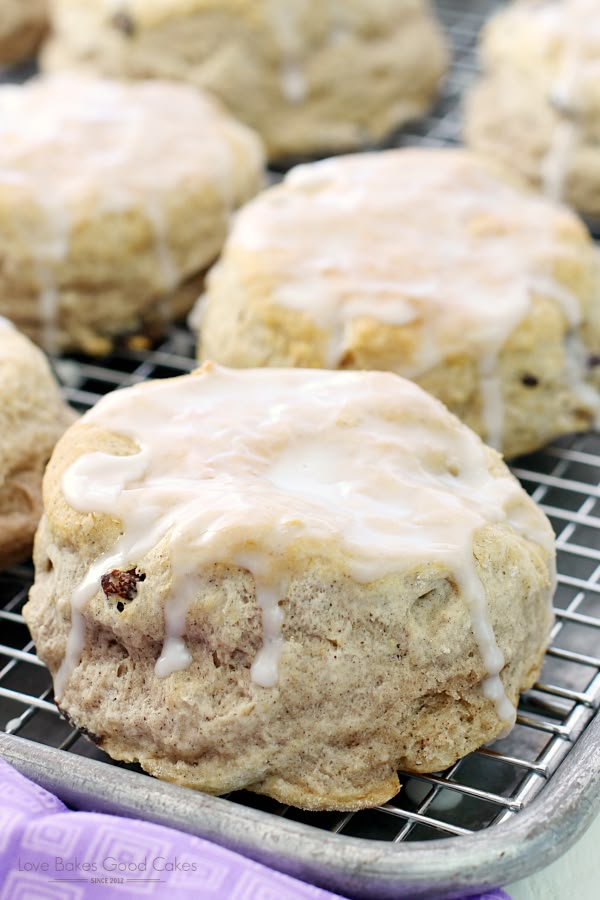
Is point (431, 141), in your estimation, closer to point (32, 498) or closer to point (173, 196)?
point (173, 196)

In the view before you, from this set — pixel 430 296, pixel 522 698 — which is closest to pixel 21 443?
pixel 430 296

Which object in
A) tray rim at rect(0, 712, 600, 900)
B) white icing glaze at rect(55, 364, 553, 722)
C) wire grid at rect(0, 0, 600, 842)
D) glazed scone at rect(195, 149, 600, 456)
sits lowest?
wire grid at rect(0, 0, 600, 842)

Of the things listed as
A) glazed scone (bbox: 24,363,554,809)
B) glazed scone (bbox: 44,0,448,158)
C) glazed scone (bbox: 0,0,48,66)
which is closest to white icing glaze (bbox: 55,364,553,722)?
glazed scone (bbox: 24,363,554,809)

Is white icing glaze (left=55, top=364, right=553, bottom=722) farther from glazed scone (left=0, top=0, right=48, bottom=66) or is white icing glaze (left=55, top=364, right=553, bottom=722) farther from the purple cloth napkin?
glazed scone (left=0, top=0, right=48, bottom=66)

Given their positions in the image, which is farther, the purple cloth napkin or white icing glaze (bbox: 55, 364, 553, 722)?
white icing glaze (bbox: 55, 364, 553, 722)

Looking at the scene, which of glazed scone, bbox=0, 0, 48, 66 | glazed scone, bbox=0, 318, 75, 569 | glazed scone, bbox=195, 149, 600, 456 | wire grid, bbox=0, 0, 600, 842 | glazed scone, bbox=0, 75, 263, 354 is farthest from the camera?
glazed scone, bbox=0, 0, 48, 66

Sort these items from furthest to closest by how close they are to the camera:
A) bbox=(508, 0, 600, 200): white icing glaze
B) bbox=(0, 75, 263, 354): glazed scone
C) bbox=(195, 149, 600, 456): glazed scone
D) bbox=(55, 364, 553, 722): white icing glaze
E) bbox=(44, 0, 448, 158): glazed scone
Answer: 1. bbox=(44, 0, 448, 158): glazed scone
2. bbox=(508, 0, 600, 200): white icing glaze
3. bbox=(0, 75, 263, 354): glazed scone
4. bbox=(195, 149, 600, 456): glazed scone
5. bbox=(55, 364, 553, 722): white icing glaze

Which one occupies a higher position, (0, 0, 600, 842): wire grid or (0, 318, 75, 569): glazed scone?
(0, 318, 75, 569): glazed scone

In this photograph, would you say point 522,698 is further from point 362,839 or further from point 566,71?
point 566,71
